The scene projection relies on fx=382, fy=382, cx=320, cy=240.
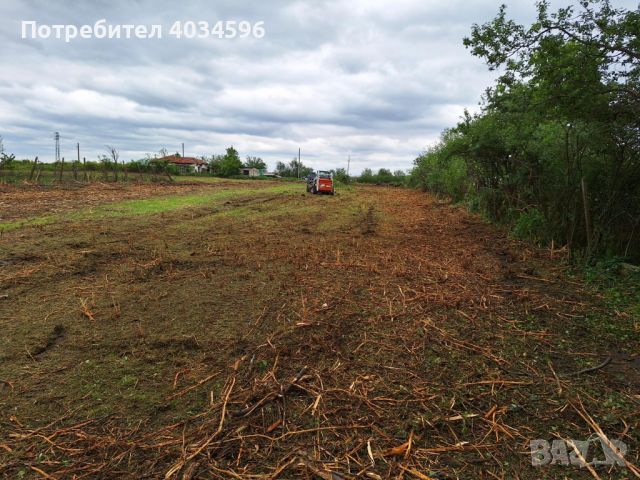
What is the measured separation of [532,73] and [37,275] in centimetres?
824

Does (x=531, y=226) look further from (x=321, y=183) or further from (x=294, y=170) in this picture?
(x=294, y=170)

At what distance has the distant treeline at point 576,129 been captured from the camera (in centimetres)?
546

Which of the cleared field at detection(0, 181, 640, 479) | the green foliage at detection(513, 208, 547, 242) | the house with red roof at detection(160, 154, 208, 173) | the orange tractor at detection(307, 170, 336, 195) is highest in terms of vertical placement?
the house with red roof at detection(160, 154, 208, 173)

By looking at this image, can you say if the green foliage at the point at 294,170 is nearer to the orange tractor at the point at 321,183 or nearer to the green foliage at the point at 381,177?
the green foliage at the point at 381,177

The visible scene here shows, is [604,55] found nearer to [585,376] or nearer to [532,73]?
[532,73]

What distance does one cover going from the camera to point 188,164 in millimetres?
68812

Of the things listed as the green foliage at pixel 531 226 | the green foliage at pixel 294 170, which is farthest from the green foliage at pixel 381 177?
the green foliage at pixel 531 226

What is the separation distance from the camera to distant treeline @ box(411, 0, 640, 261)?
546 cm

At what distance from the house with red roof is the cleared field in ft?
201

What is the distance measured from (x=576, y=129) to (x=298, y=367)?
6.29 m

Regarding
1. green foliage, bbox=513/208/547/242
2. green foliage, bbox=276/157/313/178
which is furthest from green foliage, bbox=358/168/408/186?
green foliage, bbox=513/208/547/242

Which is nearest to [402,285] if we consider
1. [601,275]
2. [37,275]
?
[601,275]

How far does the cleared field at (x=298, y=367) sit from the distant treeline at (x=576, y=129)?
4.72ft

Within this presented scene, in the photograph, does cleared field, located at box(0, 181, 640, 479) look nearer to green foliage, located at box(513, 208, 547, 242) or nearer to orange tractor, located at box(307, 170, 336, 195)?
green foliage, located at box(513, 208, 547, 242)
